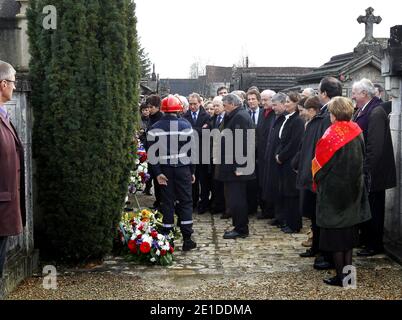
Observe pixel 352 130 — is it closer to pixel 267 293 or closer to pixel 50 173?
pixel 267 293

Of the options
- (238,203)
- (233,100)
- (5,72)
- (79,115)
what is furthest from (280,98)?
(5,72)

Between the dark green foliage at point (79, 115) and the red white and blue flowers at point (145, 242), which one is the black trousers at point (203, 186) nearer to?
the red white and blue flowers at point (145, 242)

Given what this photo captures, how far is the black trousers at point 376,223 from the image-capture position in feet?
24.1

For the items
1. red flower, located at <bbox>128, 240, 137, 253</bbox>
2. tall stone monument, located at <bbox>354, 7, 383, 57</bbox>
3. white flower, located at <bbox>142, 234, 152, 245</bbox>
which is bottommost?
red flower, located at <bbox>128, 240, 137, 253</bbox>

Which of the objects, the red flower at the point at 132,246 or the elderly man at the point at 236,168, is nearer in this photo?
the red flower at the point at 132,246

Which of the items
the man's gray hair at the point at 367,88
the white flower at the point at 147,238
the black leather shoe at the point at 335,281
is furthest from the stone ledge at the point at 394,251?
the white flower at the point at 147,238

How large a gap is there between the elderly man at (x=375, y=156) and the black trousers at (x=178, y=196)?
2.37 meters

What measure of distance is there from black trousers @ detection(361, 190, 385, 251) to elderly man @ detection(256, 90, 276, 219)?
2.84 meters

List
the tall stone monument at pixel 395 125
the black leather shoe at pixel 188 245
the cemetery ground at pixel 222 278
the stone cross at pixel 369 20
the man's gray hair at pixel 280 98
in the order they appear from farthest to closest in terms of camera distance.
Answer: the stone cross at pixel 369 20 < the man's gray hair at pixel 280 98 < the black leather shoe at pixel 188 245 < the tall stone monument at pixel 395 125 < the cemetery ground at pixel 222 278

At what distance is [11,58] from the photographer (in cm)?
795

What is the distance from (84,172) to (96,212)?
50 centimetres

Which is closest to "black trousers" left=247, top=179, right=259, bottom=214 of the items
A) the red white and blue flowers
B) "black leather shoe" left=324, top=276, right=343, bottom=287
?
the red white and blue flowers

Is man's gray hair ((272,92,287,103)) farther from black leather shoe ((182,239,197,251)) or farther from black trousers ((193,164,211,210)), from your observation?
black leather shoe ((182,239,197,251))

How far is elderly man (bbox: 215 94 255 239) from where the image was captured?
8469 millimetres
